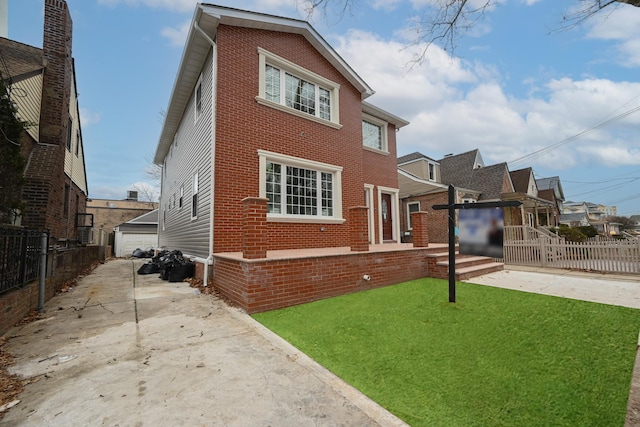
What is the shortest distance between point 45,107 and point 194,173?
5.32m

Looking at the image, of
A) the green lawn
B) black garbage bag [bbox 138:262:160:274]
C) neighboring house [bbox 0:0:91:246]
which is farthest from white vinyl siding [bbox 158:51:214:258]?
the green lawn

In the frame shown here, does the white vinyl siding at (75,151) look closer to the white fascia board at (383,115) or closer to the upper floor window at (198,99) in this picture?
the upper floor window at (198,99)

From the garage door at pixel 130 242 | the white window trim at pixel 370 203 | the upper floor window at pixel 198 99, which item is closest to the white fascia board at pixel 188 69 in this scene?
the upper floor window at pixel 198 99

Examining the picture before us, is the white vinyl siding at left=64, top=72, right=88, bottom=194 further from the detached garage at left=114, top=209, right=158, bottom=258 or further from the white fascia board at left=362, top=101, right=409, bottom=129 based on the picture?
the white fascia board at left=362, top=101, right=409, bottom=129

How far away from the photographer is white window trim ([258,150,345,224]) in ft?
24.3

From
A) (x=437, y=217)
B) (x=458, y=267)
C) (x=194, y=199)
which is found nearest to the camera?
(x=458, y=267)

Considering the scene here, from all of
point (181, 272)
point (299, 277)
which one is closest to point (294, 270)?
point (299, 277)

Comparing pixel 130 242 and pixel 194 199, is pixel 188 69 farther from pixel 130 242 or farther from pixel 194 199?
pixel 130 242

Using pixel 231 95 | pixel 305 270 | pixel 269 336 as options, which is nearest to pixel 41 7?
pixel 231 95

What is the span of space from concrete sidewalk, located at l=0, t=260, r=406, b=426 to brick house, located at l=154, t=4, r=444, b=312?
133cm

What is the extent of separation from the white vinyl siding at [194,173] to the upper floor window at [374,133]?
6.34 metres

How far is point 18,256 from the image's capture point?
14.3 ft

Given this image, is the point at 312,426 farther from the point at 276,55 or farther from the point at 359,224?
the point at 276,55

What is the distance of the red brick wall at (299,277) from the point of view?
4789mm
